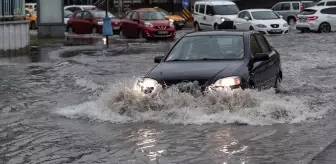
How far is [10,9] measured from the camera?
22.1 metres

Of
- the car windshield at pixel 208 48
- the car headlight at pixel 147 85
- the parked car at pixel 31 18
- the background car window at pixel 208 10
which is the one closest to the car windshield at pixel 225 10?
the background car window at pixel 208 10

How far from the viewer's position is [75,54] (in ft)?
76.5

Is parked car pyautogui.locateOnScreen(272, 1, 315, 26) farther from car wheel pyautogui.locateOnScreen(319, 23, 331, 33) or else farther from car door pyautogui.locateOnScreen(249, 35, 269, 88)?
car door pyautogui.locateOnScreen(249, 35, 269, 88)

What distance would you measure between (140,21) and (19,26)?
10.8 metres

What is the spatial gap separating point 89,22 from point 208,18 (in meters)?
6.61

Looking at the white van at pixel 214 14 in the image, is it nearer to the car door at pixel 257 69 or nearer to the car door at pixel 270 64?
the car door at pixel 270 64

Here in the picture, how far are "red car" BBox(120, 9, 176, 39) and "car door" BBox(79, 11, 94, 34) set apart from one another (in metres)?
2.08

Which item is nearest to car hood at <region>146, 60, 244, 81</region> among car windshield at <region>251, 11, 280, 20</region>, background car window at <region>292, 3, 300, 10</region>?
car windshield at <region>251, 11, 280, 20</region>

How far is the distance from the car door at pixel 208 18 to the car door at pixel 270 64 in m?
23.6

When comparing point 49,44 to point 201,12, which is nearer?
point 49,44

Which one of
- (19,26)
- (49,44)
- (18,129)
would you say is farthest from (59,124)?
(49,44)

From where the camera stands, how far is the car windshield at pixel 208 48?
36.9 ft

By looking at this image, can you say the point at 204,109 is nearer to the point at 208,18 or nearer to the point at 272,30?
the point at 272,30

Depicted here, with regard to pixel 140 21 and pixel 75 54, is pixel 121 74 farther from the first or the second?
pixel 140 21
